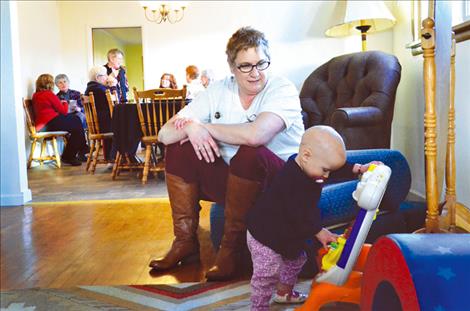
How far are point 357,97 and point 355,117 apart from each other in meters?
0.55

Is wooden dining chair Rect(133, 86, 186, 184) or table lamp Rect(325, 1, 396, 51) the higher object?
table lamp Rect(325, 1, 396, 51)

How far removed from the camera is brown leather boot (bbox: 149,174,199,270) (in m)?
2.09

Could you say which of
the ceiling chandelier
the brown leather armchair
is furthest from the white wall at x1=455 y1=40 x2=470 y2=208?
the ceiling chandelier

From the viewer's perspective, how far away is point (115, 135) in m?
4.96

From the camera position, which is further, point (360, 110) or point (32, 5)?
point (32, 5)

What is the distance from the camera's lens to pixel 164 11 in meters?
6.28

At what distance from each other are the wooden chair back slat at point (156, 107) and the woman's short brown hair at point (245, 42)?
2.85 metres

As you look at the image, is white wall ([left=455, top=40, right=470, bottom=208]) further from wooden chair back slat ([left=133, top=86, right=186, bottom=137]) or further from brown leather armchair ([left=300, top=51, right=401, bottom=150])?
wooden chair back slat ([left=133, top=86, right=186, bottom=137])

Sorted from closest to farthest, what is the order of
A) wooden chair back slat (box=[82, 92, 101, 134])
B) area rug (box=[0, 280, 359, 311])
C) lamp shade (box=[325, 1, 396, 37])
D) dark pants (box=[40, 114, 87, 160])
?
area rug (box=[0, 280, 359, 311]) → lamp shade (box=[325, 1, 396, 37]) → wooden chair back slat (box=[82, 92, 101, 134]) → dark pants (box=[40, 114, 87, 160])

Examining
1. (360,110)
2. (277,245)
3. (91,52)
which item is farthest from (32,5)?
(277,245)

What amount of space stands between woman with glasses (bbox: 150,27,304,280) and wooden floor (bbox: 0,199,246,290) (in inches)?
6.8

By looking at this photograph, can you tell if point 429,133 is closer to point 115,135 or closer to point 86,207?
point 86,207

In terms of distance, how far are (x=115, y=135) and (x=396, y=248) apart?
419cm

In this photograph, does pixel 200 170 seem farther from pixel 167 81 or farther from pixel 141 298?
pixel 167 81
